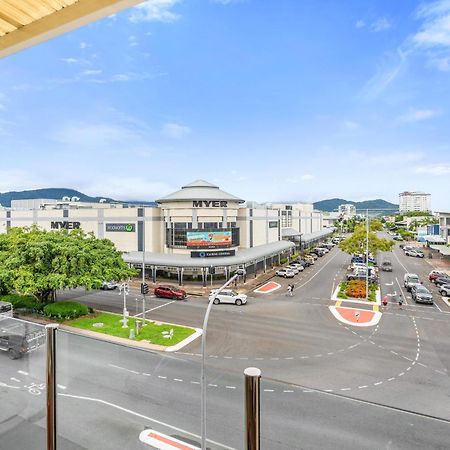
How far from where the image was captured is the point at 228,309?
68.0 ft

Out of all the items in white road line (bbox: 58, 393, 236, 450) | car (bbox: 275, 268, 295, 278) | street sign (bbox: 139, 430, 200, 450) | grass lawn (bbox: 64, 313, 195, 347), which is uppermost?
white road line (bbox: 58, 393, 236, 450)

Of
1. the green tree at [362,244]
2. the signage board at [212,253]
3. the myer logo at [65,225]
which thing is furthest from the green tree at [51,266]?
the green tree at [362,244]

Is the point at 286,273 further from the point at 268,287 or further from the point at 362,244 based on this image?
the point at 362,244

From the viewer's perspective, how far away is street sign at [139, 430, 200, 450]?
269 cm

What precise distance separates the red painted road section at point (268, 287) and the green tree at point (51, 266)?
1132cm

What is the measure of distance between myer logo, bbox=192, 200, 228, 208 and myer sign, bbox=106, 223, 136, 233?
6.43 metres

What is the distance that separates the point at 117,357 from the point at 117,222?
30706mm

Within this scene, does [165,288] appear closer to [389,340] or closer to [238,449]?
[389,340]

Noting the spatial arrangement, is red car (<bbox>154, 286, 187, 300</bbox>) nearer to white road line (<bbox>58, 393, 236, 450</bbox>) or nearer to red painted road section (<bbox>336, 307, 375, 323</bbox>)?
red painted road section (<bbox>336, 307, 375, 323</bbox>)

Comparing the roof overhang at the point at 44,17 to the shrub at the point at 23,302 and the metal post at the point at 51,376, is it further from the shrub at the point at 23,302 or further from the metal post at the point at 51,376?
the shrub at the point at 23,302

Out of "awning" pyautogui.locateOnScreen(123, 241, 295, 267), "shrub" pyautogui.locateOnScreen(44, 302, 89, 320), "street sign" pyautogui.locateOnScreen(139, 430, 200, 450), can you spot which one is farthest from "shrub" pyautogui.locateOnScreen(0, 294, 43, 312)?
"street sign" pyautogui.locateOnScreen(139, 430, 200, 450)

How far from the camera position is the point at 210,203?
30594 mm

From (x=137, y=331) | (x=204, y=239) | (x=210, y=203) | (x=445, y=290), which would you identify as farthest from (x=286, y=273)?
(x=137, y=331)

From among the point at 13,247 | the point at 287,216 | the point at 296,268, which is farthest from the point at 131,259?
the point at 287,216
